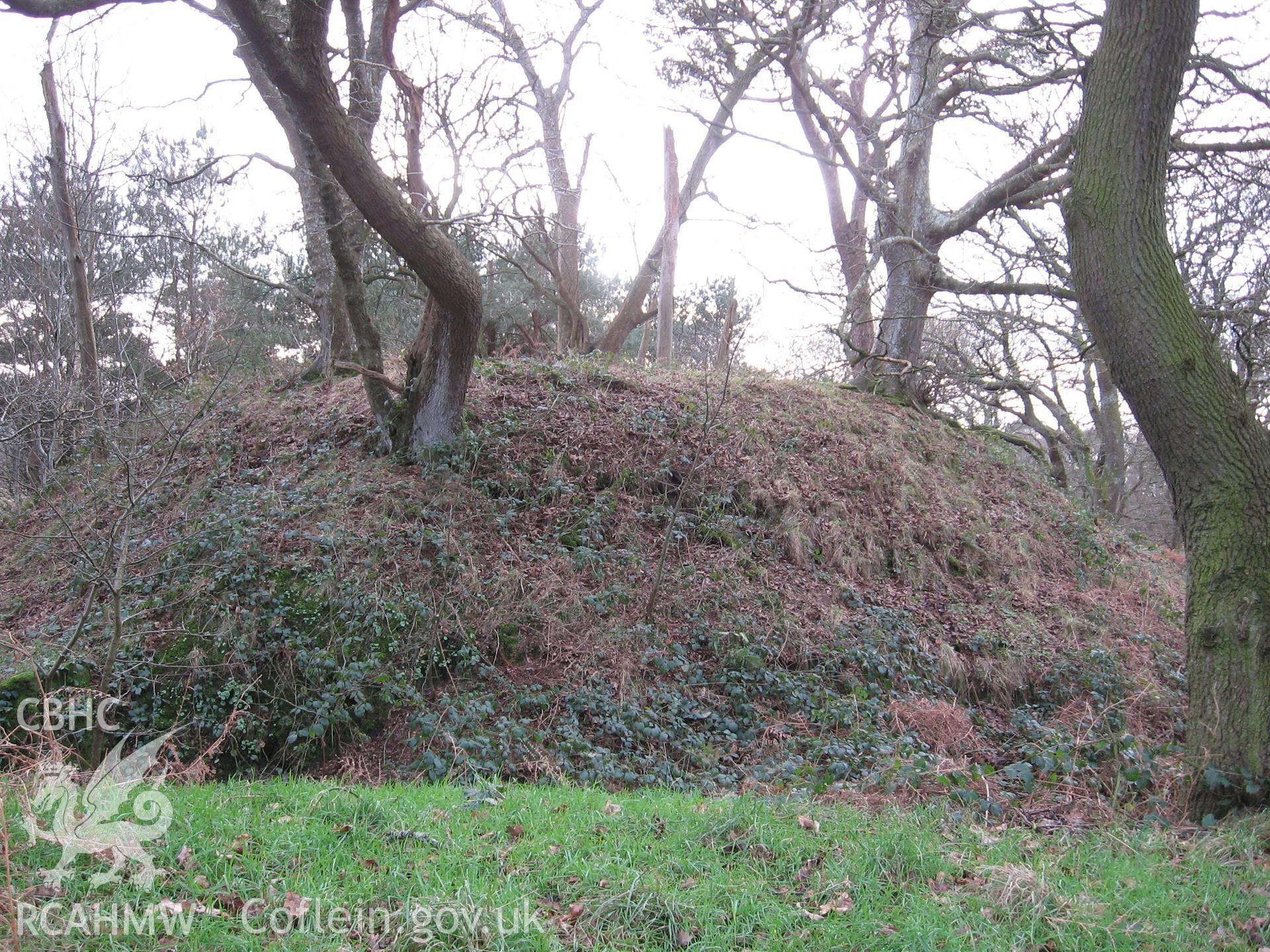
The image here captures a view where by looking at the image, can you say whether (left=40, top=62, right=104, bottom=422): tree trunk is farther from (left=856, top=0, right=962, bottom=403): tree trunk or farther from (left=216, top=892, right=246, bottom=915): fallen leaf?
(left=856, top=0, right=962, bottom=403): tree trunk

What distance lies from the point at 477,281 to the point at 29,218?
7787 mm

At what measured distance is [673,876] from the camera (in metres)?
3.22

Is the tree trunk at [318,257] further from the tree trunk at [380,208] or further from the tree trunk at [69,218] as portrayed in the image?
the tree trunk at [69,218]

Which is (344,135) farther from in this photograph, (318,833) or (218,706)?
(318,833)

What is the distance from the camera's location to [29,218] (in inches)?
431

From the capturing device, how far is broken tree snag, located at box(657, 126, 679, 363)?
14031mm

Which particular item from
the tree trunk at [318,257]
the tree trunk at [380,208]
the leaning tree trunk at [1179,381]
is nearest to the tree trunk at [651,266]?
the tree trunk at [318,257]

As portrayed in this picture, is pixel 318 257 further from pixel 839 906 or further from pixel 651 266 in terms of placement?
pixel 839 906

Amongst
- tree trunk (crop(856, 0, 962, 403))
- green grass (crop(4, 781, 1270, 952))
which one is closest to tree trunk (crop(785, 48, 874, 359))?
tree trunk (crop(856, 0, 962, 403))

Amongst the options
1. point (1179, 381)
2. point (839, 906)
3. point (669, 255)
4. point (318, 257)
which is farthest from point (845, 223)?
point (839, 906)

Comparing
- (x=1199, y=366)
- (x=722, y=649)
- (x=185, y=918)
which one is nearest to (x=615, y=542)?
(x=722, y=649)
